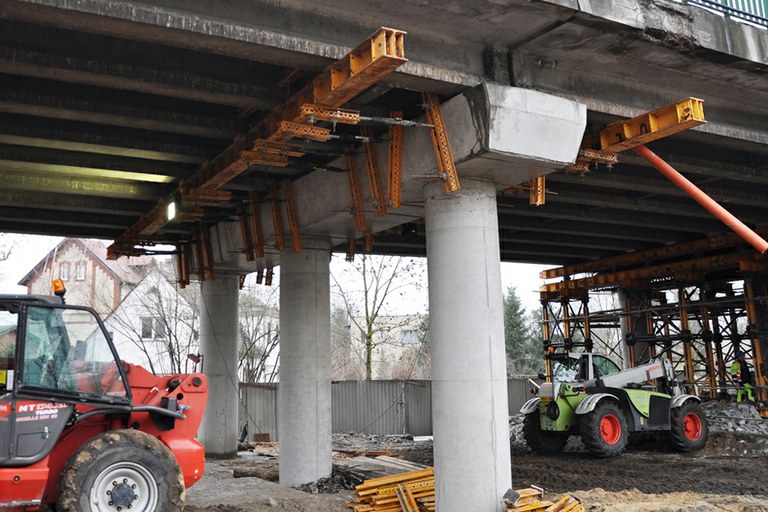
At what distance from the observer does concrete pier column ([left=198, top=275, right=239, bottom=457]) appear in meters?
19.4

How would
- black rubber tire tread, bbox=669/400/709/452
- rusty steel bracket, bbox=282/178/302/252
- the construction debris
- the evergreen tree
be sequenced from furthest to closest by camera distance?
the evergreen tree
black rubber tire tread, bbox=669/400/709/452
rusty steel bracket, bbox=282/178/302/252
the construction debris

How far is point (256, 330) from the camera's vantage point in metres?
40.5

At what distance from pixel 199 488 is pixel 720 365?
19108mm

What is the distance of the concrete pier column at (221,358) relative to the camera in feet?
63.6

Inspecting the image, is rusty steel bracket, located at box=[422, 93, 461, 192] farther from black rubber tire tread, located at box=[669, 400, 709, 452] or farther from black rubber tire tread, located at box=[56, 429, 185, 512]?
black rubber tire tread, located at box=[669, 400, 709, 452]

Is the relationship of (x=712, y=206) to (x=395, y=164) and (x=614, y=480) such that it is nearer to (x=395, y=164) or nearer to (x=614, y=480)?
(x=395, y=164)

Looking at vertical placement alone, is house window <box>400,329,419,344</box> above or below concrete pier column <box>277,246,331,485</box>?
above

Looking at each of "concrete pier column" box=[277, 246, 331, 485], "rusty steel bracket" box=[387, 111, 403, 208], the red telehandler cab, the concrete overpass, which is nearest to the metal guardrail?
the concrete overpass

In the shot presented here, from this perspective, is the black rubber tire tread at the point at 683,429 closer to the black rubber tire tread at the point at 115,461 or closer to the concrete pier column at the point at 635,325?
the concrete pier column at the point at 635,325

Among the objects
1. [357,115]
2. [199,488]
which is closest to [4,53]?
[357,115]

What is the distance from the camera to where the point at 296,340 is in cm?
1430

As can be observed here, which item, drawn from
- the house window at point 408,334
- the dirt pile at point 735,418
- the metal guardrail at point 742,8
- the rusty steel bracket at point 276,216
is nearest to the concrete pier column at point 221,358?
the rusty steel bracket at point 276,216

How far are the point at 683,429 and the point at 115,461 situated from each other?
14.5 metres

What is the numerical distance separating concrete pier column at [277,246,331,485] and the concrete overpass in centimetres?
4
